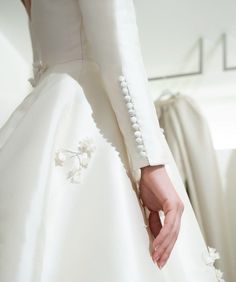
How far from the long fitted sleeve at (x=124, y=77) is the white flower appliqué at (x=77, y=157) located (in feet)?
0.16

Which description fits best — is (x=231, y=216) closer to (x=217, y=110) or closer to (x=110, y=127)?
(x=217, y=110)

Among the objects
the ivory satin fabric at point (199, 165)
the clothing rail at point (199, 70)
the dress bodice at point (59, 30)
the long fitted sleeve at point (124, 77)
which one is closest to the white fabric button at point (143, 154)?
the long fitted sleeve at point (124, 77)

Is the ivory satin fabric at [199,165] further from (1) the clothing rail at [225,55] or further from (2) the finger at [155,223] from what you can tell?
(2) the finger at [155,223]

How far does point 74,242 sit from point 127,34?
26cm

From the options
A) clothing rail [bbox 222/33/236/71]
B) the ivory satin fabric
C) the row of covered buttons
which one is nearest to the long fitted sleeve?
the row of covered buttons

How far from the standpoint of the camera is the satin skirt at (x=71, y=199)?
1.12 ft

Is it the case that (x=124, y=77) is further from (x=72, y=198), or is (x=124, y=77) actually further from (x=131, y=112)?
(x=72, y=198)

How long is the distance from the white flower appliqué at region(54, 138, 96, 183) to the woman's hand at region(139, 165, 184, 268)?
0.23 ft

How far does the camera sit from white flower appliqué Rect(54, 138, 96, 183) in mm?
399

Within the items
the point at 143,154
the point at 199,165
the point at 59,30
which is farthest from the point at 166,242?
the point at 199,165

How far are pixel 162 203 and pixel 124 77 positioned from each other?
0.16 m

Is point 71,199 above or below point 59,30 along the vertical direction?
below

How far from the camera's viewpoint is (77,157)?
41cm

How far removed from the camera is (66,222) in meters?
0.38
